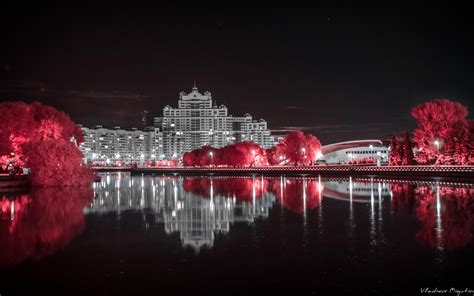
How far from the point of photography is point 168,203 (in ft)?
95.3

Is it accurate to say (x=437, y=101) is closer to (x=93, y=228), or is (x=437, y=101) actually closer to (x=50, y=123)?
(x=50, y=123)

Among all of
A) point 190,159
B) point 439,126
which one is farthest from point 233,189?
point 190,159

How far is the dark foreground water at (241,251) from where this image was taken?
10.2m

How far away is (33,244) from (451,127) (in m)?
61.4

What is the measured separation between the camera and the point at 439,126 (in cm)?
6588

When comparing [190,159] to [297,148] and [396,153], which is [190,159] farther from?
[396,153]

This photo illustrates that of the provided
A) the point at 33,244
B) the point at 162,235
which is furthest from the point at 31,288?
the point at 162,235

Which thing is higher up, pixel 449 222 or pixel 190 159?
pixel 190 159

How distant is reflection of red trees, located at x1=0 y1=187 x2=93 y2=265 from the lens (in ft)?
45.8

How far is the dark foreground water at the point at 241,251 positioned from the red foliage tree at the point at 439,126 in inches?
1673

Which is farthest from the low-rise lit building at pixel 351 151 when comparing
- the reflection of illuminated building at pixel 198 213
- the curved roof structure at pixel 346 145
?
the reflection of illuminated building at pixel 198 213

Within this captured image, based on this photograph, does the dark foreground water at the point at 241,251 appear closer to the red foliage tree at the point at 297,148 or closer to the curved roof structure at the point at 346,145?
the red foliage tree at the point at 297,148

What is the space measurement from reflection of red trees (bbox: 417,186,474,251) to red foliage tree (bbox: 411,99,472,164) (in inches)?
1504

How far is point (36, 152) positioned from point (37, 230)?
31.2 metres
